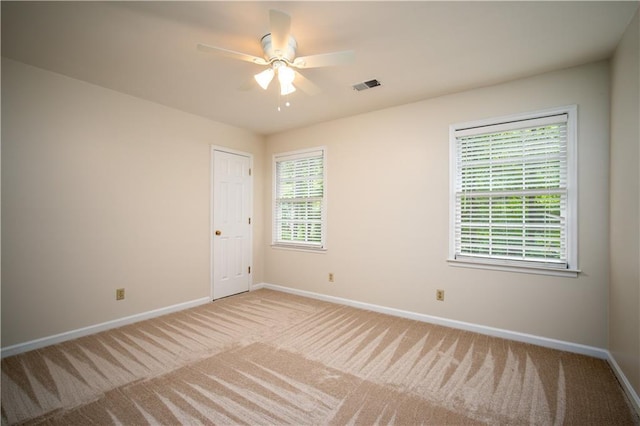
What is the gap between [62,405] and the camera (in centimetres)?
192

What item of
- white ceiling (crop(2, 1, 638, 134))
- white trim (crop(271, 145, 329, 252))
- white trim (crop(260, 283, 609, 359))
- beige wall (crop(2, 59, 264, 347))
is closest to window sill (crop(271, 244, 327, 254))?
white trim (crop(271, 145, 329, 252))

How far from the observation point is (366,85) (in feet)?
10.1

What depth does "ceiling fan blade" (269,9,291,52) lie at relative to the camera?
1725 mm

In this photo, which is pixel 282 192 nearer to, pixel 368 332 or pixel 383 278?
pixel 383 278

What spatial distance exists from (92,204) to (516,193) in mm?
4393

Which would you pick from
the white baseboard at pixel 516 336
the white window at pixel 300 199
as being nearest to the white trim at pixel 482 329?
the white baseboard at pixel 516 336

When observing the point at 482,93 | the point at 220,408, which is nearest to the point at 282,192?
the point at 482,93

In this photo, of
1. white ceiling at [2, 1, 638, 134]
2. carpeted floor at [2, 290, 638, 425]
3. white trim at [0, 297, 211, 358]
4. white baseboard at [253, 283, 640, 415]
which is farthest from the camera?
white trim at [0, 297, 211, 358]

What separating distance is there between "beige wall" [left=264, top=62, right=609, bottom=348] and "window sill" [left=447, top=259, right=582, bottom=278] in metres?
0.05

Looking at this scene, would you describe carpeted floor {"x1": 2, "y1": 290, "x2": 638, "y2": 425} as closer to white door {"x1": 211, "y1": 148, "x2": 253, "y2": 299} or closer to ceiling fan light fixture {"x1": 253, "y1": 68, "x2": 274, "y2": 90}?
white door {"x1": 211, "y1": 148, "x2": 253, "y2": 299}

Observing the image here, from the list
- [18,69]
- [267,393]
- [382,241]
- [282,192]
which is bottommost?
[267,393]

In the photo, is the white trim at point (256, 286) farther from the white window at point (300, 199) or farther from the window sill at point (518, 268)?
the window sill at point (518, 268)

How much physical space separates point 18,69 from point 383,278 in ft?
14.1

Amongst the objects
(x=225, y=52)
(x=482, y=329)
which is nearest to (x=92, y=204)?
(x=225, y=52)
